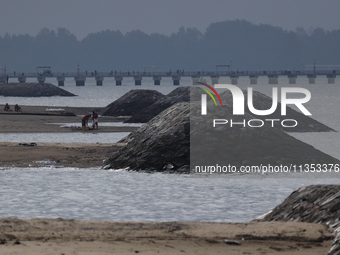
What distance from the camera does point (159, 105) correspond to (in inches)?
2505

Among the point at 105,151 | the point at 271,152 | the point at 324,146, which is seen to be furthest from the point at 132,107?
the point at 271,152

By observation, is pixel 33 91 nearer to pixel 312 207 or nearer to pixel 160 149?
pixel 160 149

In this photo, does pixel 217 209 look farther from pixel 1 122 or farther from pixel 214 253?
pixel 1 122

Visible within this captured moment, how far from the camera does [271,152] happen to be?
26.9m

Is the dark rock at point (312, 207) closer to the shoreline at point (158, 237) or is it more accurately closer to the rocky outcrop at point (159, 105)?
the shoreline at point (158, 237)

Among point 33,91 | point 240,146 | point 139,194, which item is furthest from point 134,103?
point 33,91

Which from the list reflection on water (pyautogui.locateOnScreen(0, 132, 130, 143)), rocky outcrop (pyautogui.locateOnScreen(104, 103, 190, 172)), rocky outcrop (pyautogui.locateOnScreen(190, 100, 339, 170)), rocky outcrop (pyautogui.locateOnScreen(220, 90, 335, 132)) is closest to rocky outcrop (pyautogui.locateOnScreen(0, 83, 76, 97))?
rocky outcrop (pyautogui.locateOnScreen(220, 90, 335, 132))

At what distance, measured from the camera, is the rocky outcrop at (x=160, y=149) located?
26.0 meters

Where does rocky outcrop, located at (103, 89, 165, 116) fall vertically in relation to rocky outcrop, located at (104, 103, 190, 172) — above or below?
above

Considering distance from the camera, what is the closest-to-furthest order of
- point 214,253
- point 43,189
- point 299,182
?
1. point 214,253
2. point 43,189
3. point 299,182

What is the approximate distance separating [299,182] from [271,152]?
4.46 meters

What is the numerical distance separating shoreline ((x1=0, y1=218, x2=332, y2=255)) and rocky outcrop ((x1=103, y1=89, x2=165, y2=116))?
5579 cm

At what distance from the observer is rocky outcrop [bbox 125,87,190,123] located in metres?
60.3

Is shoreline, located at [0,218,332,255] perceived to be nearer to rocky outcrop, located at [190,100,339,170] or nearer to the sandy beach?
the sandy beach
